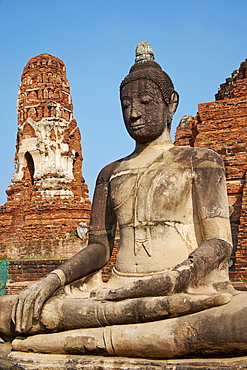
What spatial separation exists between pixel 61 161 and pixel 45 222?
10.5 ft

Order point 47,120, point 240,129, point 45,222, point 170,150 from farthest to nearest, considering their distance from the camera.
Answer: point 47,120, point 45,222, point 240,129, point 170,150

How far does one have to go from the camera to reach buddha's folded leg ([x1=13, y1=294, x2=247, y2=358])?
3535mm

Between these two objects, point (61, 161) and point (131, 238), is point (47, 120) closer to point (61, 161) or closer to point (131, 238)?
point (61, 161)

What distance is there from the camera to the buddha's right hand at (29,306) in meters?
4.12

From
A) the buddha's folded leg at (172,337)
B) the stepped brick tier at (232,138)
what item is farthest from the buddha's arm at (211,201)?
the stepped brick tier at (232,138)

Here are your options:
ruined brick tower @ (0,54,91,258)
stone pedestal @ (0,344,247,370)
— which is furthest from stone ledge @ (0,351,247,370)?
ruined brick tower @ (0,54,91,258)

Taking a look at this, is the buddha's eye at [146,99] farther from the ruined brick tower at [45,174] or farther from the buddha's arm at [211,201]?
the ruined brick tower at [45,174]

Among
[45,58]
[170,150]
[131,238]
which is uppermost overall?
[45,58]

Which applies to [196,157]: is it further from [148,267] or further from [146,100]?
→ [148,267]

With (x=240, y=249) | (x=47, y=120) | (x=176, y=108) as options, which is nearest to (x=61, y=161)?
(x=47, y=120)

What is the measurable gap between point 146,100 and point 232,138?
42.6ft

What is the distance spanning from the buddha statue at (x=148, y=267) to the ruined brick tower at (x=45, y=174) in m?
17.9

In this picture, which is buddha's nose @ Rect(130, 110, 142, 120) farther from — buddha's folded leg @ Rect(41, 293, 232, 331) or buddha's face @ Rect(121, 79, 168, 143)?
buddha's folded leg @ Rect(41, 293, 232, 331)

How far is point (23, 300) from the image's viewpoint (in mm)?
4164
